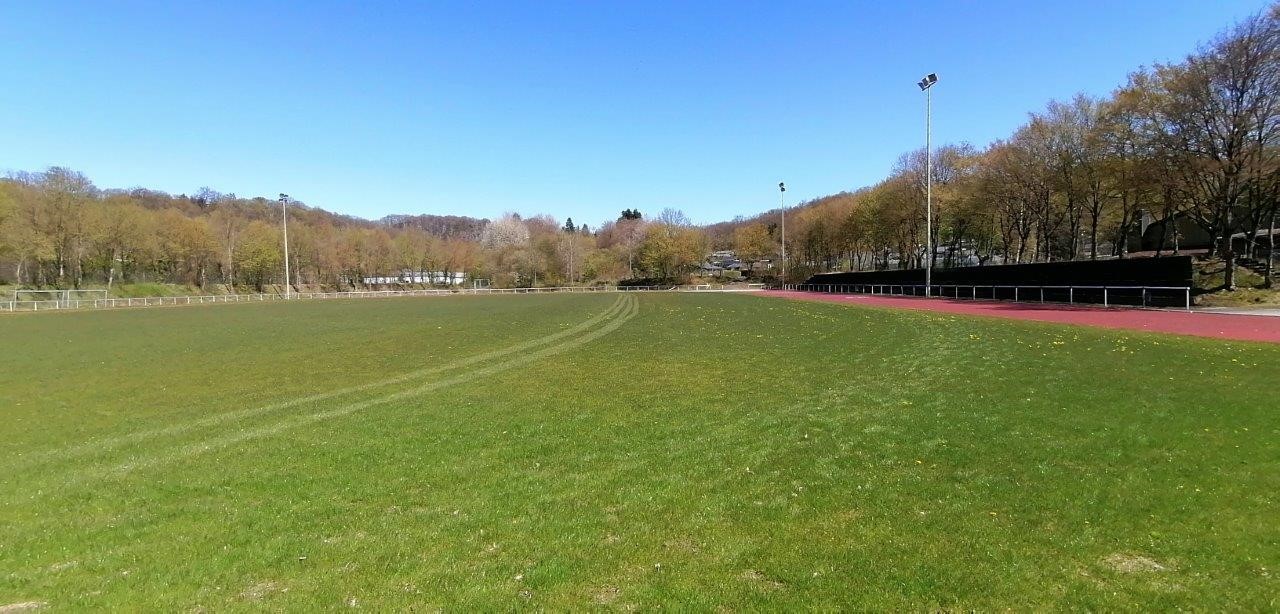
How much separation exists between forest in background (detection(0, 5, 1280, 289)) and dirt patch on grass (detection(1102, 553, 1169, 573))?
35.7 meters

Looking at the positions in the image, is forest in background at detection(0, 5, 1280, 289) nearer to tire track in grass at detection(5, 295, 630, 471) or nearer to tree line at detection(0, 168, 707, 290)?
tree line at detection(0, 168, 707, 290)

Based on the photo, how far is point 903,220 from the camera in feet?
218

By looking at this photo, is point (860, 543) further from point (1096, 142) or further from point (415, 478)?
point (1096, 142)

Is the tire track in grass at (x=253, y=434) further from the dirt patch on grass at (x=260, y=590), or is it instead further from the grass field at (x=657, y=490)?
the dirt patch on grass at (x=260, y=590)

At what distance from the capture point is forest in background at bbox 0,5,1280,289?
29.8m

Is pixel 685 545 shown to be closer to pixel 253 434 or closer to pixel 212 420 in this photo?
pixel 253 434

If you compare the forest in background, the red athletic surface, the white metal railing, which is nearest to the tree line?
the forest in background

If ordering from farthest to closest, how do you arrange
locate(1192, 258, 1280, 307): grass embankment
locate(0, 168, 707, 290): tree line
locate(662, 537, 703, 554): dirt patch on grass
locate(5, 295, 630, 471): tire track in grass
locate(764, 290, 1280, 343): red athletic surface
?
1. locate(0, 168, 707, 290): tree line
2. locate(1192, 258, 1280, 307): grass embankment
3. locate(764, 290, 1280, 343): red athletic surface
4. locate(5, 295, 630, 471): tire track in grass
5. locate(662, 537, 703, 554): dirt patch on grass

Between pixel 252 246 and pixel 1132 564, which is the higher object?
pixel 252 246

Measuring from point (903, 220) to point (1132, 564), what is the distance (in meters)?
68.2

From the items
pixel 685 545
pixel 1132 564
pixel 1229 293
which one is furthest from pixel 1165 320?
pixel 685 545

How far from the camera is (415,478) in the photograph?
5801mm

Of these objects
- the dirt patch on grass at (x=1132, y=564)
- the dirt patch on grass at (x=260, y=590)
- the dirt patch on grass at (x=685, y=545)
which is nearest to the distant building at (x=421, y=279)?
the dirt patch on grass at (x=260, y=590)

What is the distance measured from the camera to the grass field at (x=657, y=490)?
12.1 ft
